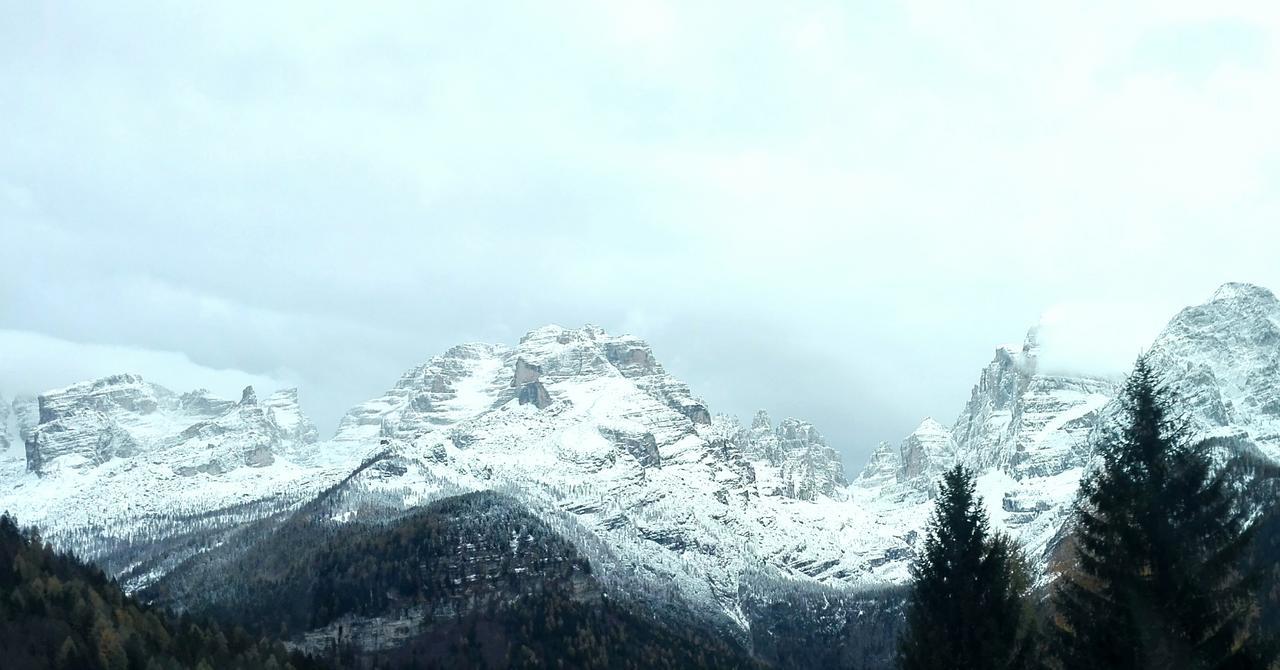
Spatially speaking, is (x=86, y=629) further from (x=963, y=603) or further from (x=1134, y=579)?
(x=1134, y=579)

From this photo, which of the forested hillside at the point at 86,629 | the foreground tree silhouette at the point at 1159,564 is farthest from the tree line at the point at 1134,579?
the forested hillside at the point at 86,629

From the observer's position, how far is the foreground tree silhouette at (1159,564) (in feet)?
111

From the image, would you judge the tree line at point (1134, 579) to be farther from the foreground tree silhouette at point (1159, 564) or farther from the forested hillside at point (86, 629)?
the forested hillside at point (86, 629)

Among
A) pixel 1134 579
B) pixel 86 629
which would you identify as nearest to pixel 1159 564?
pixel 1134 579

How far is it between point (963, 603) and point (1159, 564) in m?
7.60

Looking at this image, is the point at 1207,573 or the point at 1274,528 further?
the point at 1274,528

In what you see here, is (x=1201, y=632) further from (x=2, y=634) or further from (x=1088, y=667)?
(x=2, y=634)

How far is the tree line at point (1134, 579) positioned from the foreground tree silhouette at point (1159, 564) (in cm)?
3

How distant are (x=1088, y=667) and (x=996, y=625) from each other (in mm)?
4913

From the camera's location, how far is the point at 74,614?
127 meters

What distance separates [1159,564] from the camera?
113 feet

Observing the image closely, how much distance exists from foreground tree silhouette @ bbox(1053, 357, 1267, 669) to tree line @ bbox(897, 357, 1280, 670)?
0.10 feet

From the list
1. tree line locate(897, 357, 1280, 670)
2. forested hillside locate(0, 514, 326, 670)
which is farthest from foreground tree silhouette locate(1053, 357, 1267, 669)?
forested hillside locate(0, 514, 326, 670)

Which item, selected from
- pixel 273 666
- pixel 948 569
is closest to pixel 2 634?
pixel 273 666
